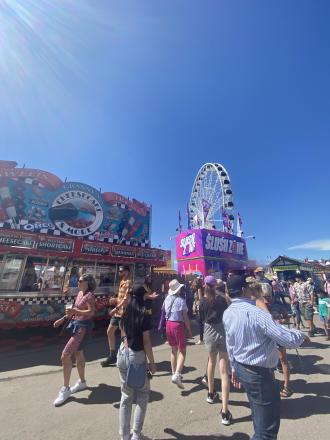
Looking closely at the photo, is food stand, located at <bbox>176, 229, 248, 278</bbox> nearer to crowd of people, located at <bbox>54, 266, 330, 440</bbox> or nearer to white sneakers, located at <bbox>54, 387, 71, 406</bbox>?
crowd of people, located at <bbox>54, 266, 330, 440</bbox>

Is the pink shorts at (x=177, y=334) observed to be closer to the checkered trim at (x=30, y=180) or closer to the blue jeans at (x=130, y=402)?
the blue jeans at (x=130, y=402)

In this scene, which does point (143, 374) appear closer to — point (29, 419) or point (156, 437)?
point (156, 437)

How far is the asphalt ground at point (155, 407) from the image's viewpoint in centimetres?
283

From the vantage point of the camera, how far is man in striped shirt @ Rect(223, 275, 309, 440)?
1.94 meters

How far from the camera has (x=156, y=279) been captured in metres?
11.1

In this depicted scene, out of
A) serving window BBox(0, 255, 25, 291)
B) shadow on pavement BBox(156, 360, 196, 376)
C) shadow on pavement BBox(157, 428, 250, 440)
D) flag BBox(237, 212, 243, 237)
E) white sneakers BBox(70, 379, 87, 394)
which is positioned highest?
flag BBox(237, 212, 243, 237)

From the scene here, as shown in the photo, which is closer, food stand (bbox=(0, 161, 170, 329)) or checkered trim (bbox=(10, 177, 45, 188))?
food stand (bbox=(0, 161, 170, 329))

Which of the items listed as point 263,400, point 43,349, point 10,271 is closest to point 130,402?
point 263,400

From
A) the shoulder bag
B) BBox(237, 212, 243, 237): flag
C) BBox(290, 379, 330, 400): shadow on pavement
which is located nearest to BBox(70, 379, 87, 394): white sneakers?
the shoulder bag

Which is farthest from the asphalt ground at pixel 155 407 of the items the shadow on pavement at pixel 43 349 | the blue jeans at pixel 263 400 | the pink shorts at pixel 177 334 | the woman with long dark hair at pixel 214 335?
the blue jeans at pixel 263 400

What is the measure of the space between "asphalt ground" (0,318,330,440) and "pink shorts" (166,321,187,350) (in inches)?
25.5

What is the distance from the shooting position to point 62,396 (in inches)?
140

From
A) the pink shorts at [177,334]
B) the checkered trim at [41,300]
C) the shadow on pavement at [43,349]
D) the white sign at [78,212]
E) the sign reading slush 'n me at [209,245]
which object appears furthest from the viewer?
the sign reading slush 'n me at [209,245]

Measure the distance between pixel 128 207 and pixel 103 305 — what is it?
5776mm
